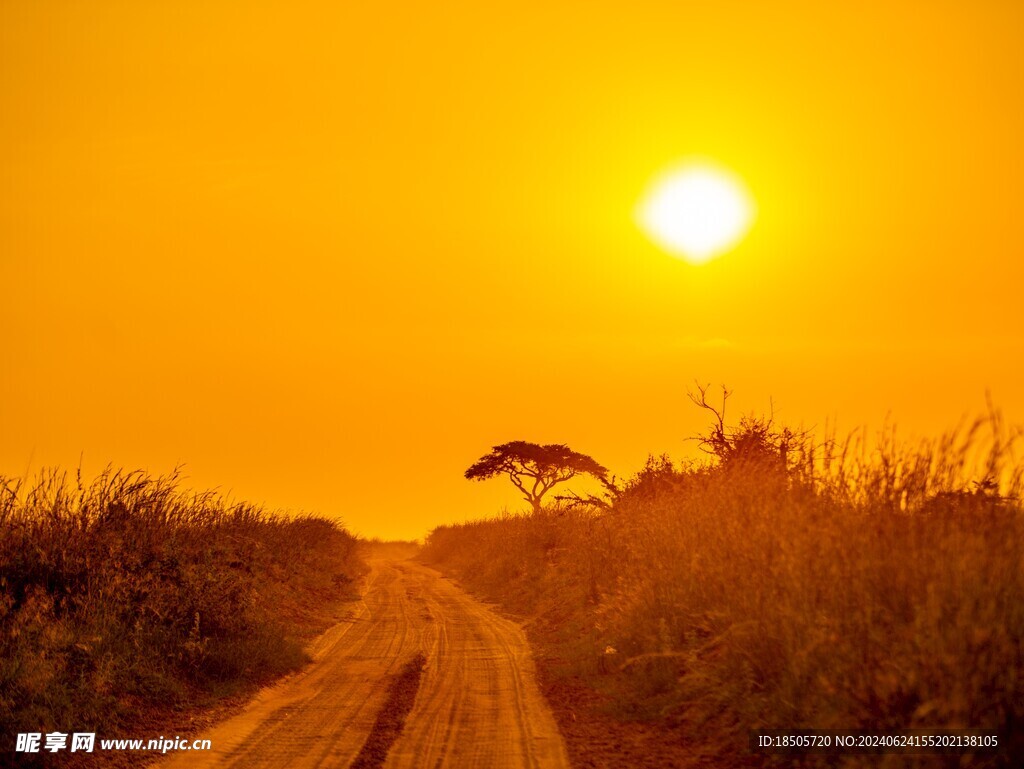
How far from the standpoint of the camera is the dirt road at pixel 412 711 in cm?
790

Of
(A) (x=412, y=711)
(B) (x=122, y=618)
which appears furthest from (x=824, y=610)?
(B) (x=122, y=618)

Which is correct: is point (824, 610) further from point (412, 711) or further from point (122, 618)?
point (122, 618)

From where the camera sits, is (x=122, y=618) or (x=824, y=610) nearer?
(x=824, y=610)

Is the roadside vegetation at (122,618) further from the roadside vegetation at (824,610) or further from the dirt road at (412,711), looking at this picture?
the roadside vegetation at (824,610)

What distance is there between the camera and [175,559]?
1299 cm

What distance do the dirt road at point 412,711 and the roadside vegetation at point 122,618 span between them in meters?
0.86

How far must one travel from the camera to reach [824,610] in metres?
7.34

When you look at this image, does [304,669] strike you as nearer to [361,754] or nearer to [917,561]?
[361,754]

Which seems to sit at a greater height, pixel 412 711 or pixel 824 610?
pixel 824 610

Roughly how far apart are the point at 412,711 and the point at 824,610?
484cm

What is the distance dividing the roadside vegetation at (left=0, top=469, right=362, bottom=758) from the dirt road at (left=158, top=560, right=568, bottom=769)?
0.86 metres

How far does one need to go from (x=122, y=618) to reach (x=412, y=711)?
4231 millimetres

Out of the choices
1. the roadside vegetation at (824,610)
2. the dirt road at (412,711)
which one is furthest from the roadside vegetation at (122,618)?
the roadside vegetation at (824,610)

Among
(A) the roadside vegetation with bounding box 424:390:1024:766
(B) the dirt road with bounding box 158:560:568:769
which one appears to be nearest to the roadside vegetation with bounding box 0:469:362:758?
(B) the dirt road with bounding box 158:560:568:769
